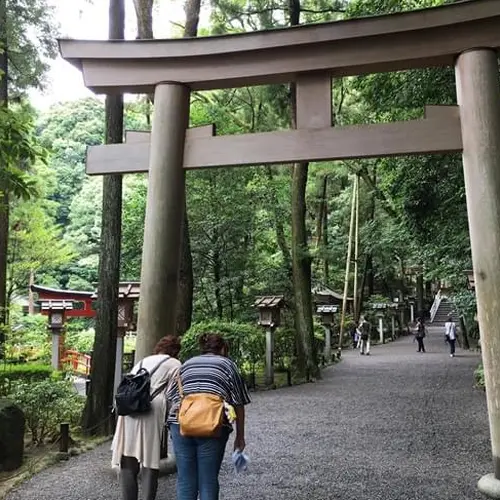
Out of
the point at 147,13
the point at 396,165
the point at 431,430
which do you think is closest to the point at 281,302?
the point at 396,165

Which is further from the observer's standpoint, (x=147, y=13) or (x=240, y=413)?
(x=147, y=13)

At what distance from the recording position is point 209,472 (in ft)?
11.0

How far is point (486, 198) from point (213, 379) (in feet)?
9.67

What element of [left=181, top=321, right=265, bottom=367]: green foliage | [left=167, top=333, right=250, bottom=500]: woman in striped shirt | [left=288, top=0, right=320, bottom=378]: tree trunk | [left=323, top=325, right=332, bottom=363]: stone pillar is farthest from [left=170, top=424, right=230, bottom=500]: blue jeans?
[left=323, top=325, right=332, bottom=363]: stone pillar

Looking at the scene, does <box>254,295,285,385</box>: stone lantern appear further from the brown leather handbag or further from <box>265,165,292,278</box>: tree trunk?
the brown leather handbag

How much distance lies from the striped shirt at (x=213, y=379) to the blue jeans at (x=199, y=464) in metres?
0.20

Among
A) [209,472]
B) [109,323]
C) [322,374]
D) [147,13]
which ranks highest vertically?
[147,13]

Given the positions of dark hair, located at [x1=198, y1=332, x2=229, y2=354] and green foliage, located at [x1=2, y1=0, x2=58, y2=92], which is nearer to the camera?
dark hair, located at [x1=198, y1=332, x2=229, y2=354]

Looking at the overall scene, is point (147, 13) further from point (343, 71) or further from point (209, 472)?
point (209, 472)

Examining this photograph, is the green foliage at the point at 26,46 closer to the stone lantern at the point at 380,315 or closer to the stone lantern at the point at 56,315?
the stone lantern at the point at 56,315

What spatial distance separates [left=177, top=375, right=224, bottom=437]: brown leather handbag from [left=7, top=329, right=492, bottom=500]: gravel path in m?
1.84

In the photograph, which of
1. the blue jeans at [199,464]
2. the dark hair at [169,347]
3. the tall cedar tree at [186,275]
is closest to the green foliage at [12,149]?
the dark hair at [169,347]

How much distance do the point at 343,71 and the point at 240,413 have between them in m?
3.60

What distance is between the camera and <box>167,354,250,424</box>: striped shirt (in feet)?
11.1
